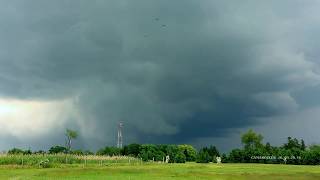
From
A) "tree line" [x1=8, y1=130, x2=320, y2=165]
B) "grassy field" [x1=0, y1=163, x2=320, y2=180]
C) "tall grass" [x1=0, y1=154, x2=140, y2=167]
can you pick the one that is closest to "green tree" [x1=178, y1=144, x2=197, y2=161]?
"tree line" [x1=8, y1=130, x2=320, y2=165]

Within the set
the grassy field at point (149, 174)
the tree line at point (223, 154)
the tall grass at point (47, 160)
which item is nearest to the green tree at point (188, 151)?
Result: the tree line at point (223, 154)

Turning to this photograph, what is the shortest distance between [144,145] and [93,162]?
2145 inches

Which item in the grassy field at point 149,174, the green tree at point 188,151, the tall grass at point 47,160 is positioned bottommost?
the grassy field at point 149,174

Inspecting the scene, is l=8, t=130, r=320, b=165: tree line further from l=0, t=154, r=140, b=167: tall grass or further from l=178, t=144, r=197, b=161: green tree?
l=0, t=154, r=140, b=167: tall grass

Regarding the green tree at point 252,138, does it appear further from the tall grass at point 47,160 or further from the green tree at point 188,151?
the tall grass at point 47,160

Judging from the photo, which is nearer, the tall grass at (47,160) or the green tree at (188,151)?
the tall grass at (47,160)

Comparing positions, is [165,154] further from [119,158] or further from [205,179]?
[205,179]

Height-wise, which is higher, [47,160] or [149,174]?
[47,160]

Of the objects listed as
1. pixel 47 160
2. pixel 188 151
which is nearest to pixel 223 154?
pixel 188 151

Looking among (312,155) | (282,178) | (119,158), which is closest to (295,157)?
(312,155)

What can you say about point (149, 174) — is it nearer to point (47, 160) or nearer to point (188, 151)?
point (47, 160)

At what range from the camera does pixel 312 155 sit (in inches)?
5482

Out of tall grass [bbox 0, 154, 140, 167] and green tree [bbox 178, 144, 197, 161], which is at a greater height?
green tree [bbox 178, 144, 197, 161]

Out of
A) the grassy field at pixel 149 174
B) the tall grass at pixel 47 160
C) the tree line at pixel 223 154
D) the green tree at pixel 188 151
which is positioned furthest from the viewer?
the green tree at pixel 188 151
